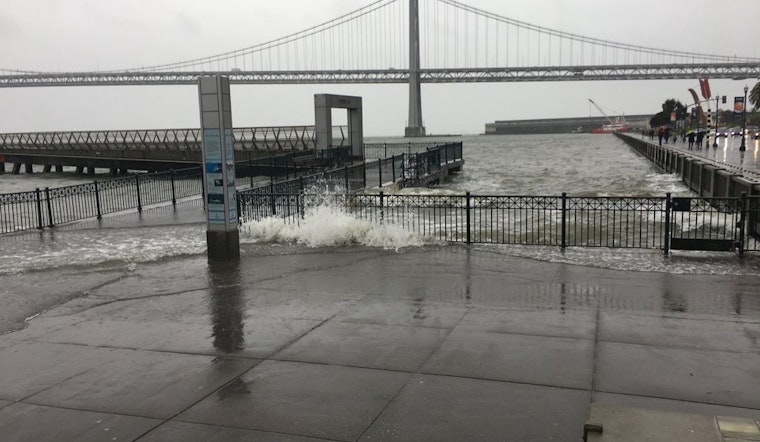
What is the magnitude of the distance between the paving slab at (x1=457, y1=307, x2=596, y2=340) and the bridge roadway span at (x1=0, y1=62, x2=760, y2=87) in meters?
113

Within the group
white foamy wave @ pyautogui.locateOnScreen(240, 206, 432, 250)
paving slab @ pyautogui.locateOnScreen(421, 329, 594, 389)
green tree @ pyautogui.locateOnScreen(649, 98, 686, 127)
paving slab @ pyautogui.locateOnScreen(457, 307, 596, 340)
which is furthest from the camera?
green tree @ pyautogui.locateOnScreen(649, 98, 686, 127)

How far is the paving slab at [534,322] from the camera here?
262 inches

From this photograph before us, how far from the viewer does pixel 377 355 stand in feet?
19.8

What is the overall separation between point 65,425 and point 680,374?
494 centimetres

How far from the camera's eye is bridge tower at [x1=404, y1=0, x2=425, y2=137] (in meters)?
117

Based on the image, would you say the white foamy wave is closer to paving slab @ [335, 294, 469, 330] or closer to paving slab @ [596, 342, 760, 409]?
paving slab @ [335, 294, 469, 330]

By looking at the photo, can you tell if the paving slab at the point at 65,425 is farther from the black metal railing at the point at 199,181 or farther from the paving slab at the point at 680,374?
the black metal railing at the point at 199,181

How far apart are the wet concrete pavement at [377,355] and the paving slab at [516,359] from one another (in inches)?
0.9

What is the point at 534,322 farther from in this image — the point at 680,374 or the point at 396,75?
the point at 396,75

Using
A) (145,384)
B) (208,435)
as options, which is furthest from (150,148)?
(208,435)

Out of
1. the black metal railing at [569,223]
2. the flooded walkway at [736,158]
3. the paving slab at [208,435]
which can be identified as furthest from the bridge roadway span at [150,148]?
the paving slab at [208,435]

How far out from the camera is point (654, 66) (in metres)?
126

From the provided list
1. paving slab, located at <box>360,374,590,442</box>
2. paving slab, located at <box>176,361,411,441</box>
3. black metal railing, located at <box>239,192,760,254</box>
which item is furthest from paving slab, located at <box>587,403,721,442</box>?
black metal railing, located at <box>239,192,760,254</box>

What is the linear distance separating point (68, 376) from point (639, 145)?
82318 mm
